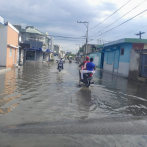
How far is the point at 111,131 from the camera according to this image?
163 inches

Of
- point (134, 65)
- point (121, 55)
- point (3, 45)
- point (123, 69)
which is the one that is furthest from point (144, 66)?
point (3, 45)

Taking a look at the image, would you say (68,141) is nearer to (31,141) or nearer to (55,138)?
(55,138)

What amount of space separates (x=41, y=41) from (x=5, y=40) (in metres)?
30.2

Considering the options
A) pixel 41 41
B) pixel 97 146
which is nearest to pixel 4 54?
pixel 97 146

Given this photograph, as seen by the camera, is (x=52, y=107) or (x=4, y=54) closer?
(x=52, y=107)

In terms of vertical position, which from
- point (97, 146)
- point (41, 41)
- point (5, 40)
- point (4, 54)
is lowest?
point (97, 146)

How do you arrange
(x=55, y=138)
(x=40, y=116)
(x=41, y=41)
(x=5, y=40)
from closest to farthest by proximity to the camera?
(x=55, y=138) → (x=40, y=116) → (x=5, y=40) → (x=41, y=41)

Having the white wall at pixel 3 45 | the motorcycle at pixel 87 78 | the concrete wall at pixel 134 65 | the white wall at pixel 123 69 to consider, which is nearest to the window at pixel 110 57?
the white wall at pixel 123 69

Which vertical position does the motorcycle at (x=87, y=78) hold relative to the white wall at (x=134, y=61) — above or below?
below

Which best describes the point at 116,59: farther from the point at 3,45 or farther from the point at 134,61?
the point at 3,45

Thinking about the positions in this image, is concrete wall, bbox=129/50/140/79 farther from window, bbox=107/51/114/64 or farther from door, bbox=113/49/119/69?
window, bbox=107/51/114/64

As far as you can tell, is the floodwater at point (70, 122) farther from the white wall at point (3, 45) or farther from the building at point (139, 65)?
the white wall at point (3, 45)

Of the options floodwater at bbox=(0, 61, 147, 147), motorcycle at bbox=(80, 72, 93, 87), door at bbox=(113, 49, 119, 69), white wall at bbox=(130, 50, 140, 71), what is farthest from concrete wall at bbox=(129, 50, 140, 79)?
floodwater at bbox=(0, 61, 147, 147)

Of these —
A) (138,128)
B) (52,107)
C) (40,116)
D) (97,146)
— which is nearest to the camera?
(97,146)
